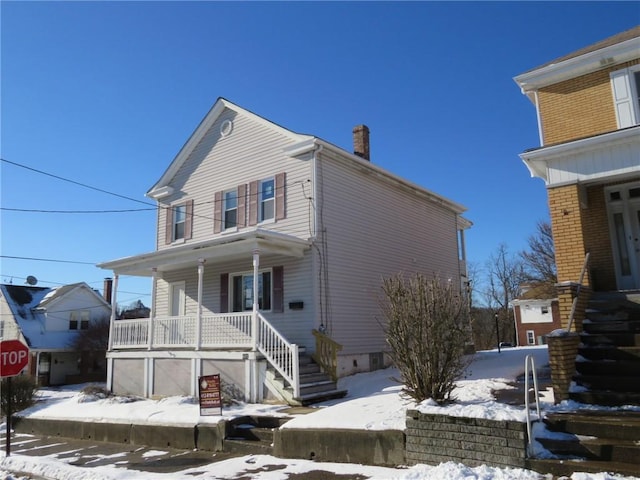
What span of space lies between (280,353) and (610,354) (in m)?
7.19

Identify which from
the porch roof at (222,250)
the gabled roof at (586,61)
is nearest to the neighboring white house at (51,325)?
the porch roof at (222,250)

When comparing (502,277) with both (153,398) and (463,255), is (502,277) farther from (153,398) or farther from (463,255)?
(153,398)

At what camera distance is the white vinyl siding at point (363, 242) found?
50.1ft

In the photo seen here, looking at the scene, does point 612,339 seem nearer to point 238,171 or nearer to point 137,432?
point 137,432

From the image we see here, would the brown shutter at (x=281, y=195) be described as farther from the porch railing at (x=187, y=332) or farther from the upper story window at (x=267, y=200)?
the porch railing at (x=187, y=332)

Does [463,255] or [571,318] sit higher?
[463,255]

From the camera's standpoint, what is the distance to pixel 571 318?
26.1 ft

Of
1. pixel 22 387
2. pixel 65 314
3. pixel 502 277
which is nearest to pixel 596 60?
pixel 22 387

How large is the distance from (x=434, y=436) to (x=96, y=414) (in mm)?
9735

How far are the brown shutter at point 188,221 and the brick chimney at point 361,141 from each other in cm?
663

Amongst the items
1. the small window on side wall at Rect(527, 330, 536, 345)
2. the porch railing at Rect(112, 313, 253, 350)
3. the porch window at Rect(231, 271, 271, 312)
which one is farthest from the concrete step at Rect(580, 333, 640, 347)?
the small window on side wall at Rect(527, 330, 536, 345)

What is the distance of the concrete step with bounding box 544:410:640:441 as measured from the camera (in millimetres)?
5895

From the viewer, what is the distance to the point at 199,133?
18719 mm

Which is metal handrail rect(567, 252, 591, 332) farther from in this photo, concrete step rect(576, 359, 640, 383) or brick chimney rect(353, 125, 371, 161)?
brick chimney rect(353, 125, 371, 161)
